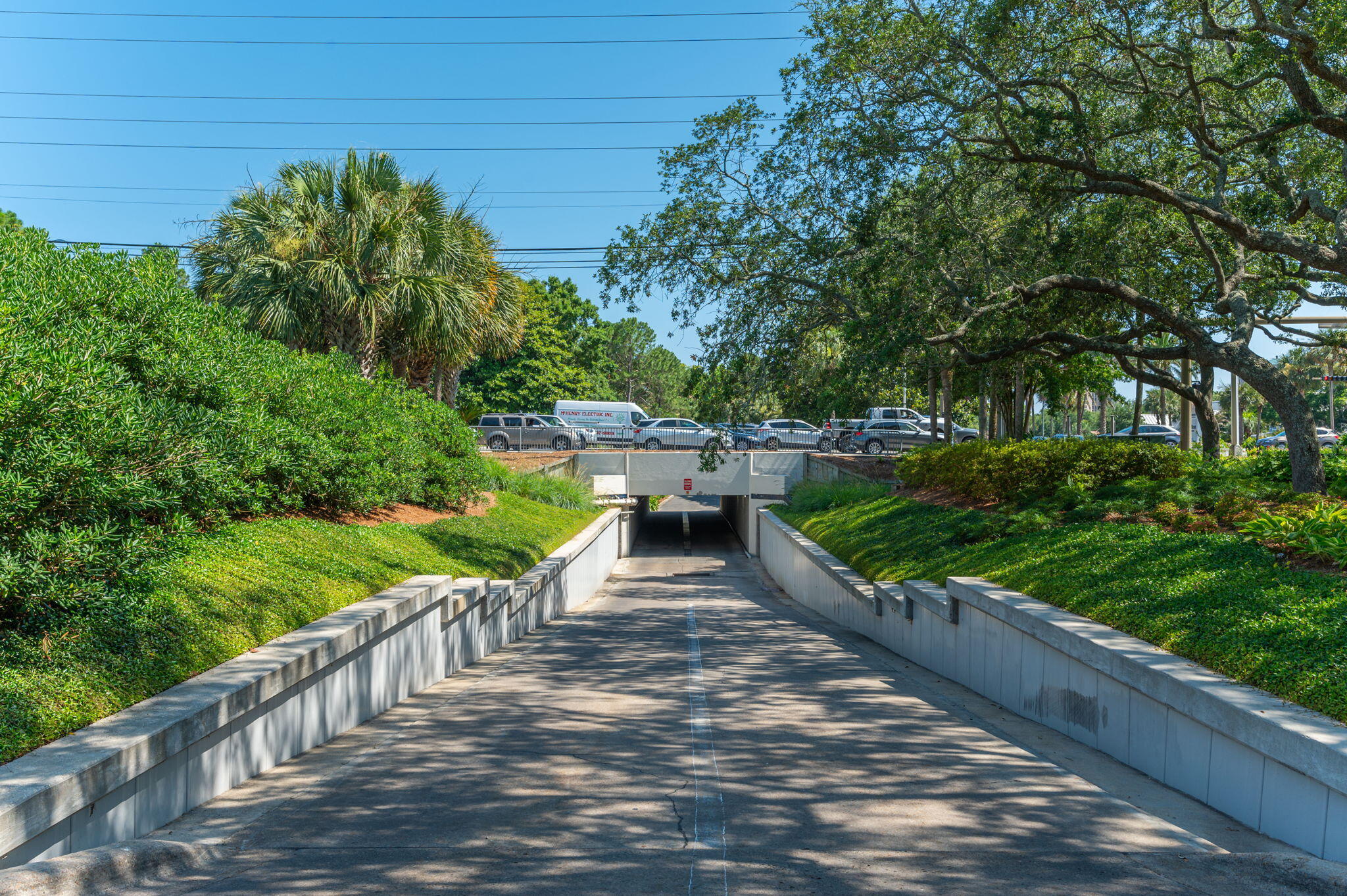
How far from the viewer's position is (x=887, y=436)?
40969 millimetres

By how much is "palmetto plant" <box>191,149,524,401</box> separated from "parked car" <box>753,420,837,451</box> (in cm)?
2418

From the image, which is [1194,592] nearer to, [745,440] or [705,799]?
[705,799]

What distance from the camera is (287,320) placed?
1445 cm

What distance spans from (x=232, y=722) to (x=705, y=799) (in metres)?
2.55

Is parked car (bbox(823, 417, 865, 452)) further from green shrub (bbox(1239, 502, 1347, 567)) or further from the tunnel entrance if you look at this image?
green shrub (bbox(1239, 502, 1347, 567))

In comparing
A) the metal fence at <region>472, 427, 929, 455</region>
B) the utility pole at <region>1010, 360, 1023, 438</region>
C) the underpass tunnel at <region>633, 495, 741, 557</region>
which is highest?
the utility pole at <region>1010, 360, 1023, 438</region>

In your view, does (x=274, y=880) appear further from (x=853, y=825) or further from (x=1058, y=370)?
(x=1058, y=370)

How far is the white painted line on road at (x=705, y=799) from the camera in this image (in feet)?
12.2

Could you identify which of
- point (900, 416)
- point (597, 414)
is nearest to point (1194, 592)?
point (900, 416)

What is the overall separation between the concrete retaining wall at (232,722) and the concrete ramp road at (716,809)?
0.21 metres

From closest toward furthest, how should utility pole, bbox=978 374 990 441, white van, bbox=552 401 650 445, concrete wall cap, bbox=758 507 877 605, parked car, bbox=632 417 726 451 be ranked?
concrete wall cap, bbox=758 507 877 605 < utility pole, bbox=978 374 990 441 < parked car, bbox=632 417 726 451 < white van, bbox=552 401 650 445

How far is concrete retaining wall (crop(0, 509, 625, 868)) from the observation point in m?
3.65

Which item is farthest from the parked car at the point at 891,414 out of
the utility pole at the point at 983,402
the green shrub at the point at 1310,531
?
the green shrub at the point at 1310,531

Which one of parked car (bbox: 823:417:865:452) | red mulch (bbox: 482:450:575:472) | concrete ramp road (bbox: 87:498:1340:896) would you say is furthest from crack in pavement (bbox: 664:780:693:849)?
parked car (bbox: 823:417:865:452)
